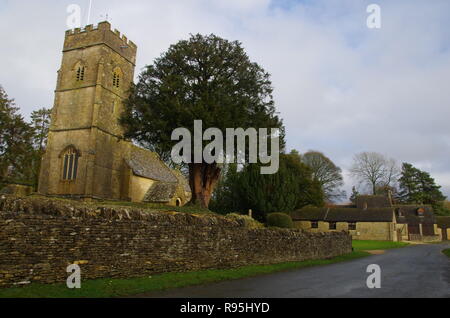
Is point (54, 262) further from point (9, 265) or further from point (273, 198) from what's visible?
point (273, 198)

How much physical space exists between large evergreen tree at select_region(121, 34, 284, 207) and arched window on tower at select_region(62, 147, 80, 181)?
429 inches

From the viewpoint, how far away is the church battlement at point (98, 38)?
36.5 meters

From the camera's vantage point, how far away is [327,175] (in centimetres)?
6059

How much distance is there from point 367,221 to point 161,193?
98.5ft

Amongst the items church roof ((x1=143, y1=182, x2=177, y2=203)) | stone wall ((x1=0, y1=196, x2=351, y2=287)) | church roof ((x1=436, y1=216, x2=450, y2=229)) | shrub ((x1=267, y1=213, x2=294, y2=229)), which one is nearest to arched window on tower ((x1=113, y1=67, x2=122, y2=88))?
church roof ((x1=143, y1=182, x2=177, y2=203))

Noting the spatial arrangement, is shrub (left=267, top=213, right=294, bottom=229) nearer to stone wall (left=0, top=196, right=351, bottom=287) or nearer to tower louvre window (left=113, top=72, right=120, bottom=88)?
stone wall (left=0, top=196, right=351, bottom=287)

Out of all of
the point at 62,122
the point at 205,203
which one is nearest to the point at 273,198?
the point at 205,203

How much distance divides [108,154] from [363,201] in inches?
1640

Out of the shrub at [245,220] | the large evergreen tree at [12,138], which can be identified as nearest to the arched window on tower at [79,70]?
the large evergreen tree at [12,138]

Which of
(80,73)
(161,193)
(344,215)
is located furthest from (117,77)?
(344,215)

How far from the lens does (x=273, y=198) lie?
3859 centimetres

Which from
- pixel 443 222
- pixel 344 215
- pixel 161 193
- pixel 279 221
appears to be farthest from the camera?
pixel 443 222

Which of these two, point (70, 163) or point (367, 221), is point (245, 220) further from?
point (367, 221)

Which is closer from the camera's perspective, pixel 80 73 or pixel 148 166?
pixel 80 73
